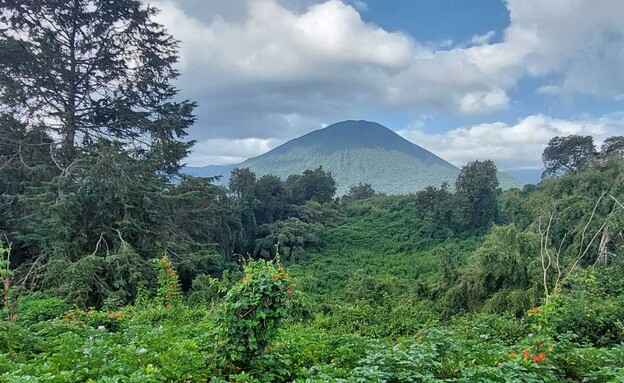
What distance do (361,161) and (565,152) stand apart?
73.4 metres

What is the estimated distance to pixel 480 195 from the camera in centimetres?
2298

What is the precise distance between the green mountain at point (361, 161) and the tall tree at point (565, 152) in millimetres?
36312

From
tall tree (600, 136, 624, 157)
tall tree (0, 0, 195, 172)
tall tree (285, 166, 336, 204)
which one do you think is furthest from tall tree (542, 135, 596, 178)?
tall tree (0, 0, 195, 172)

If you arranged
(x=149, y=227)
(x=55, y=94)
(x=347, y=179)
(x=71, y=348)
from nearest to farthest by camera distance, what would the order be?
(x=71, y=348) < (x=149, y=227) < (x=55, y=94) < (x=347, y=179)

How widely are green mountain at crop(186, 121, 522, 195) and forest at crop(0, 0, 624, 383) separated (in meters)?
56.3

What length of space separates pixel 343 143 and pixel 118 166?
400 ft

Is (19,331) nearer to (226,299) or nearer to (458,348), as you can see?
(226,299)

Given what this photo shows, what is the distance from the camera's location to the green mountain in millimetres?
86562

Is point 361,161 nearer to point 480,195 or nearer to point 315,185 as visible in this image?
point 315,185

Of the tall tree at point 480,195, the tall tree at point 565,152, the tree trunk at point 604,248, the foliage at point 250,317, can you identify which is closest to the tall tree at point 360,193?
the tall tree at point 565,152

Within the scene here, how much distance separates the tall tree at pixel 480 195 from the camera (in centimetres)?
2267

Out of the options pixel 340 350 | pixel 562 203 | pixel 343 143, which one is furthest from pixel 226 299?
pixel 343 143

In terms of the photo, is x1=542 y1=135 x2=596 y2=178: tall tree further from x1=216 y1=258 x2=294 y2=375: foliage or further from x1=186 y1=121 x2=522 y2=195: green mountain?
x1=186 y1=121 x2=522 y2=195: green mountain

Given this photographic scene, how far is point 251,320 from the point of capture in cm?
302
